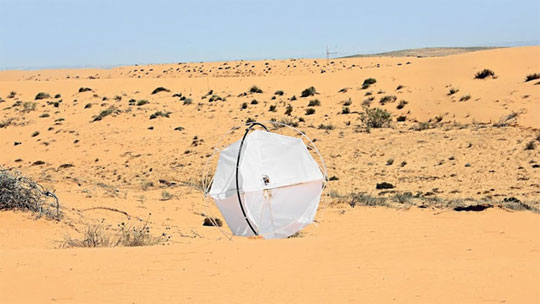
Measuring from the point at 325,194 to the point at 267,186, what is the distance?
5.51 meters

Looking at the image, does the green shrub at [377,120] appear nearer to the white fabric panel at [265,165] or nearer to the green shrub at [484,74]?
the green shrub at [484,74]

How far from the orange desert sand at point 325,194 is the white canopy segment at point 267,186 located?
1.63 ft

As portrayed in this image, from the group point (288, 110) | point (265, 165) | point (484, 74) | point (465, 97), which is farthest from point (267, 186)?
point (484, 74)

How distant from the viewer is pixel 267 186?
10.0 m

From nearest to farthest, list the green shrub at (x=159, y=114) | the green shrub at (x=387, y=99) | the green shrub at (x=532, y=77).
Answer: the green shrub at (x=532, y=77) → the green shrub at (x=159, y=114) → the green shrub at (x=387, y=99)

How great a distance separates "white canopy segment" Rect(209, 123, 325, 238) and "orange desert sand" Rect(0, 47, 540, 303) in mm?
497

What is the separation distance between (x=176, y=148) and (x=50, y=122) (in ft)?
37.0

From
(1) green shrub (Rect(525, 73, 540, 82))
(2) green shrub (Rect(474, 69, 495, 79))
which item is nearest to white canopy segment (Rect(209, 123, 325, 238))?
(1) green shrub (Rect(525, 73, 540, 82))

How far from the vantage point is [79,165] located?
2230 cm

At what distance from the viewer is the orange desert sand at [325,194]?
23.7ft

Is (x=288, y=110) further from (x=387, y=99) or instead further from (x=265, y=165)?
(x=265, y=165)

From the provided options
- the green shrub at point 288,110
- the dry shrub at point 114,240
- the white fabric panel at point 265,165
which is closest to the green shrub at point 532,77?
the green shrub at point 288,110

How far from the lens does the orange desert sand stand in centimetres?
724

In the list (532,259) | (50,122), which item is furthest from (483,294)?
(50,122)
